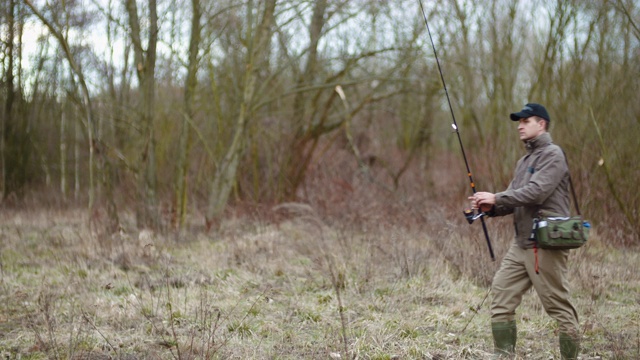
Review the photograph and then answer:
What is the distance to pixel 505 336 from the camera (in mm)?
4215

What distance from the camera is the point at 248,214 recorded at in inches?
465

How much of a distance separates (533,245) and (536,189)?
37 cm

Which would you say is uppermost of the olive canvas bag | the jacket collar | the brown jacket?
the jacket collar

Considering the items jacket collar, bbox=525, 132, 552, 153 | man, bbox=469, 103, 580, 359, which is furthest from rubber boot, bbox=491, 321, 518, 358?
jacket collar, bbox=525, 132, 552, 153

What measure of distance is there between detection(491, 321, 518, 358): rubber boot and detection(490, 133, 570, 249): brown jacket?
58cm

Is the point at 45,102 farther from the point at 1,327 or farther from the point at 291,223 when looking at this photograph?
the point at 1,327

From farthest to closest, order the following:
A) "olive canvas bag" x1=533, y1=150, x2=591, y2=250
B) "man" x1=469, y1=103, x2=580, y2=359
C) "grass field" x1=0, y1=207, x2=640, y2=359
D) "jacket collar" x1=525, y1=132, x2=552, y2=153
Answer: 1. "grass field" x1=0, y1=207, x2=640, y2=359
2. "jacket collar" x1=525, y1=132, x2=552, y2=153
3. "man" x1=469, y1=103, x2=580, y2=359
4. "olive canvas bag" x1=533, y1=150, x2=591, y2=250

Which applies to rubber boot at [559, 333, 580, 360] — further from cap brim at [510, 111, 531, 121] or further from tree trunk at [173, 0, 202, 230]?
tree trunk at [173, 0, 202, 230]

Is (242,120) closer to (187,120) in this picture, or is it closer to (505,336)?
(187,120)

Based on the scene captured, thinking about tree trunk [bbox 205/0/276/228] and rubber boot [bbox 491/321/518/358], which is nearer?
rubber boot [bbox 491/321/518/358]

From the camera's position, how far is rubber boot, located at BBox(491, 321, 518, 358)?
4.20 metres

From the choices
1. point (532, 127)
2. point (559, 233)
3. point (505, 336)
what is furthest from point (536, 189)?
point (505, 336)

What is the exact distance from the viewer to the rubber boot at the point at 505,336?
166 inches

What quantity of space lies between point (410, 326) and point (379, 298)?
931 mm
